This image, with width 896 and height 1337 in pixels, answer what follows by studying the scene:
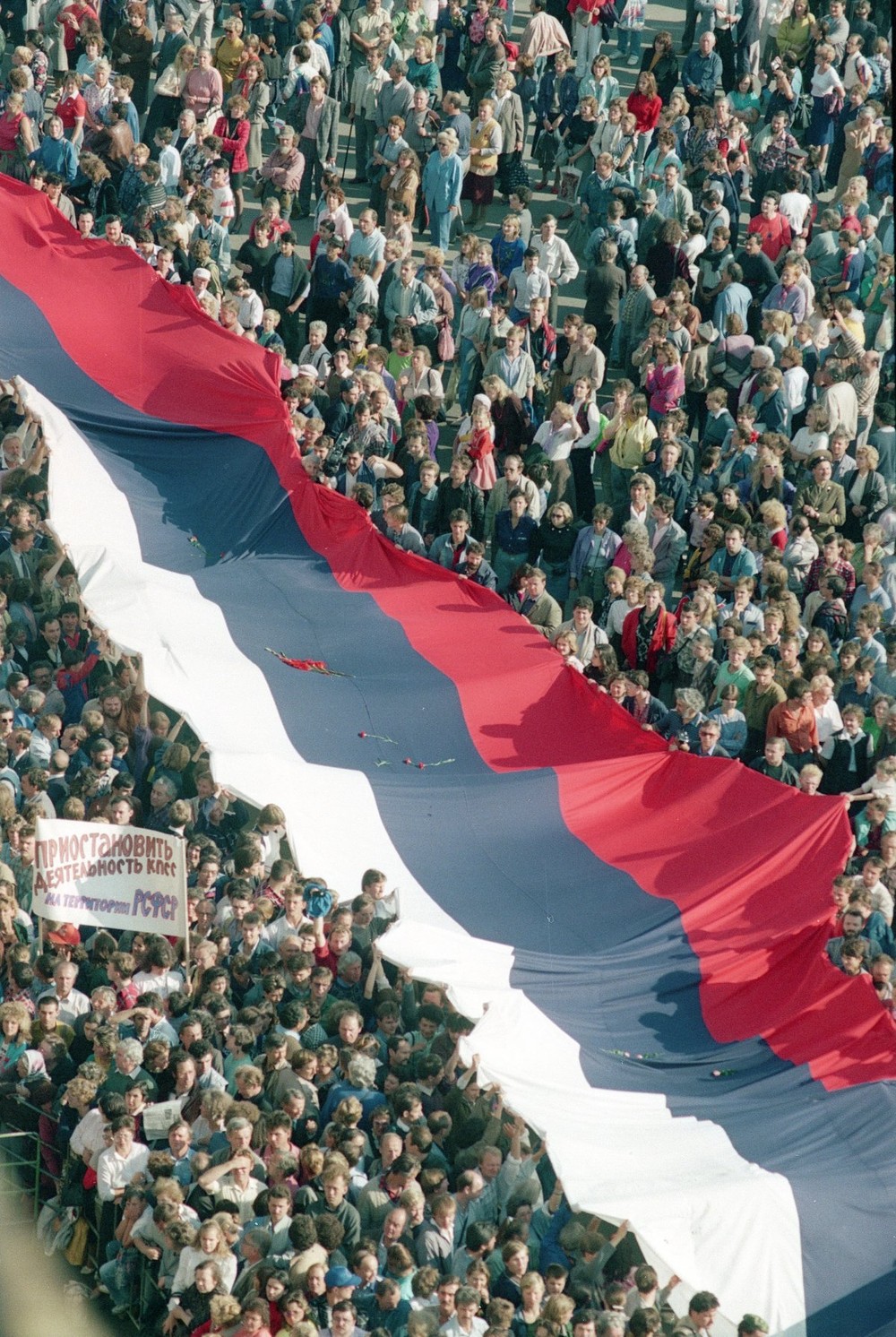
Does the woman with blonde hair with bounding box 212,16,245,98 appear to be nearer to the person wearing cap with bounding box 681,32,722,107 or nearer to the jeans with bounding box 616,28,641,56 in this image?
the jeans with bounding box 616,28,641,56

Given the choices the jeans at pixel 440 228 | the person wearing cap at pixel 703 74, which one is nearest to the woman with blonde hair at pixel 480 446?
the jeans at pixel 440 228

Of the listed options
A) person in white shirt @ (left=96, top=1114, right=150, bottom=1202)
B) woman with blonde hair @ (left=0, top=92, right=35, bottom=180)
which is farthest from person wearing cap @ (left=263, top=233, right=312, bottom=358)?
person in white shirt @ (left=96, top=1114, right=150, bottom=1202)

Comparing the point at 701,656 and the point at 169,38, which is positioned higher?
the point at 169,38

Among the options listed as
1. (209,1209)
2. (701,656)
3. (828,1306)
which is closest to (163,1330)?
(209,1209)

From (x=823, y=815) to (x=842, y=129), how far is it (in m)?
10.9

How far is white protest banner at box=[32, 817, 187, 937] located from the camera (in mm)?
15117

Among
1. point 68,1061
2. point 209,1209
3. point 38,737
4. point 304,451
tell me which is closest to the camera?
point 209,1209

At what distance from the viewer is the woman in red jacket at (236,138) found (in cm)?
2344

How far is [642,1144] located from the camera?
44.3 ft

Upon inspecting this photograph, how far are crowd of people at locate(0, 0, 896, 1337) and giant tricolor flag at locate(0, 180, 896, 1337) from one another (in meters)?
0.35

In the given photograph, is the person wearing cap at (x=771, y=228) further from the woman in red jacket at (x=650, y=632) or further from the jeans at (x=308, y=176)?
the woman in red jacket at (x=650, y=632)

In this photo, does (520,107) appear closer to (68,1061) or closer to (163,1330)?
(68,1061)

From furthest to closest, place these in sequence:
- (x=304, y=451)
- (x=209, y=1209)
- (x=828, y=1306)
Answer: (x=304, y=451) < (x=209, y=1209) < (x=828, y=1306)

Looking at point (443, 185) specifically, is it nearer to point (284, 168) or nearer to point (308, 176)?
point (284, 168)
